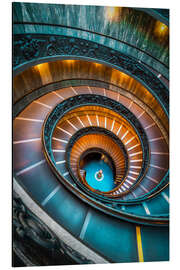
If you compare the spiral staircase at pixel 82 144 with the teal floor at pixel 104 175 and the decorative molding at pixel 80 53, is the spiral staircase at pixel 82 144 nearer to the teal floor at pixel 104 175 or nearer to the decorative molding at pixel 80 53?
the decorative molding at pixel 80 53

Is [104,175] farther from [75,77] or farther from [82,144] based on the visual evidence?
[75,77]

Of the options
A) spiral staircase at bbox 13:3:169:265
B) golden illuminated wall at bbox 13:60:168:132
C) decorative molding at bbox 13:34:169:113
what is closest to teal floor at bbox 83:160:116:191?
spiral staircase at bbox 13:3:169:265

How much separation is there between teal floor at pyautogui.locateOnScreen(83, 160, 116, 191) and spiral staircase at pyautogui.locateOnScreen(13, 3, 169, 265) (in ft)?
3.25

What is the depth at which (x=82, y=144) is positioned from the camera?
816 cm

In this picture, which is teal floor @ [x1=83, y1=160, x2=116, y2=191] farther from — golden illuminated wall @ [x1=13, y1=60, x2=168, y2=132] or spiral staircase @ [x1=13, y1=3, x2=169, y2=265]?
golden illuminated wall @ [x1=13, y1=60, x2=168, y2=132]

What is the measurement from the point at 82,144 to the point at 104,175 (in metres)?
3.38

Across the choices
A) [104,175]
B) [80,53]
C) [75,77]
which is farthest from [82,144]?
[80,53]

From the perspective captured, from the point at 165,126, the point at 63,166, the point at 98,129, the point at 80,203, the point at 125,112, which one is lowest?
the point at 80,203

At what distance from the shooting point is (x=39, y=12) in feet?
8.79
